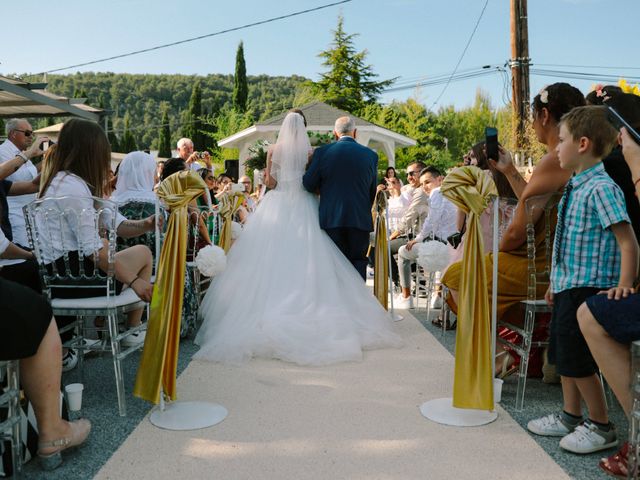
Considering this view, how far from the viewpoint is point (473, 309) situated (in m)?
3.25

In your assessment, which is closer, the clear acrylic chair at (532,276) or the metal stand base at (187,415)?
the metal stand base at (187,415)

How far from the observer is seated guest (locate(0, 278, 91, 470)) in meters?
2.25

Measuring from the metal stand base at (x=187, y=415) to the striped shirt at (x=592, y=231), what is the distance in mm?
2023

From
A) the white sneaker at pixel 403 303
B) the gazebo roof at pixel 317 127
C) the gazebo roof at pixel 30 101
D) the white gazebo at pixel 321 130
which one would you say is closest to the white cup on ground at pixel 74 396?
the white sneaker at pixel 403 303

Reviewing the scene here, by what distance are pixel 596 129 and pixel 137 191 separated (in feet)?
12.8

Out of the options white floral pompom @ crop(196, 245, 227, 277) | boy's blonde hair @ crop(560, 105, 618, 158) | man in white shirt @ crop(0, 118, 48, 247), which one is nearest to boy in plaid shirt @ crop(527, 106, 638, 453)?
boy's blonde hair @ crop(560, 105, 618, 158)

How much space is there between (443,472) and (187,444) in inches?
50.3

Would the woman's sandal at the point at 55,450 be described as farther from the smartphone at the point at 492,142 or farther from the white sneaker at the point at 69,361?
the smartphone at the point at 492,142

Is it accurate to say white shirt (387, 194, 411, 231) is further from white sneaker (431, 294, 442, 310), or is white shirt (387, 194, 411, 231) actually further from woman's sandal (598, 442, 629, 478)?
woman's sandal (598, 442, 629, 478)

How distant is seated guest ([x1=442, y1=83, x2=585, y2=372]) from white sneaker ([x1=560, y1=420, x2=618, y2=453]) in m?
0.96

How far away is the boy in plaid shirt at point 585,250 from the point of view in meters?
2.69

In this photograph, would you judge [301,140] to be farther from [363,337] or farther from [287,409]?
[287,409]

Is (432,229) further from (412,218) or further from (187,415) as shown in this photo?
A: (187,415)

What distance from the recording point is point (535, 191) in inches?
135
